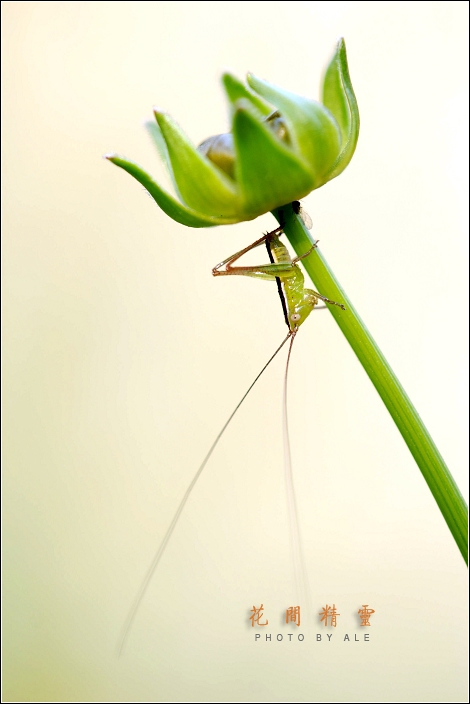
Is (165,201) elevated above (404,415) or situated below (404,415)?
above

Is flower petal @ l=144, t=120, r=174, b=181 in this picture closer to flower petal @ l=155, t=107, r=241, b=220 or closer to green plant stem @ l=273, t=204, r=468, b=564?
flower petal @ l=155, t=107, r=241, b=220

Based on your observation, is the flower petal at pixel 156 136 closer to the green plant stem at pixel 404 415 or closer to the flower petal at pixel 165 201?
the flower petal at pixel 165 201

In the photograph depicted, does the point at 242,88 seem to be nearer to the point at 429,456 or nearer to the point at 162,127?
the point at 162,127

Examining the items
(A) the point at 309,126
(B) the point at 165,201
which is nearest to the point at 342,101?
(A) the point at 309,126

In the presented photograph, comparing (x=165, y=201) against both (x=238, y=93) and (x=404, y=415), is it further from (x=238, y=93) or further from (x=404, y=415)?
(x=404, y=415)

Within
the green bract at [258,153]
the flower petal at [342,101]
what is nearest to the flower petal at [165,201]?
the green bract at [258,153]

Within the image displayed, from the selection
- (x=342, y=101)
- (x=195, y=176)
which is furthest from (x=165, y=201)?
(x=342, y=101)
